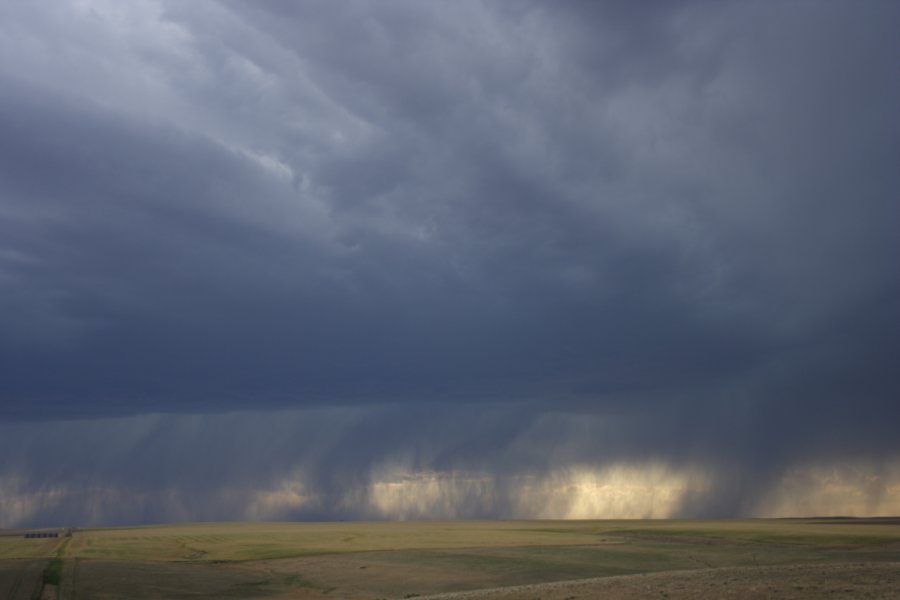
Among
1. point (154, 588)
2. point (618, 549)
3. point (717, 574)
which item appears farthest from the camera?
point (618, 549)

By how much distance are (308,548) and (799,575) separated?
9019 centimetres

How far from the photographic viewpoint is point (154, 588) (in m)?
74.6

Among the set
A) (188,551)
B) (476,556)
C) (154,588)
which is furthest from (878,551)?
(188,551)

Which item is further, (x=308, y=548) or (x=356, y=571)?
(x=308, y=548)

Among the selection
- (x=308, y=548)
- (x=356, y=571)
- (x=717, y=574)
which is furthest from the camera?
(x=308, y=548)

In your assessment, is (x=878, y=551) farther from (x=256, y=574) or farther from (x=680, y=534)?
(x=256, y=574)

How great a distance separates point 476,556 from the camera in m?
102

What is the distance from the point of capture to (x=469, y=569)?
288ft

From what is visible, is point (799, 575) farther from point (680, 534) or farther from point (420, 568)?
point (680, 534)

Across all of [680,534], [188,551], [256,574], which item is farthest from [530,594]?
[680,534]

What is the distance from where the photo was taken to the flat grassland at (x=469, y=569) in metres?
49.3

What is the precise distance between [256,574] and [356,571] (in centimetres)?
1220

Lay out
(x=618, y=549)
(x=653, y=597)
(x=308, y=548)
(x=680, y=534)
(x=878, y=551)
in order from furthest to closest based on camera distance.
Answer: (x=680, y=534) < (x=308, y=548) < (x=618, y=549) < (x=878, y=551) < (x=653, y=597)

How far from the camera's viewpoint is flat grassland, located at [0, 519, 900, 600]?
4931cm
